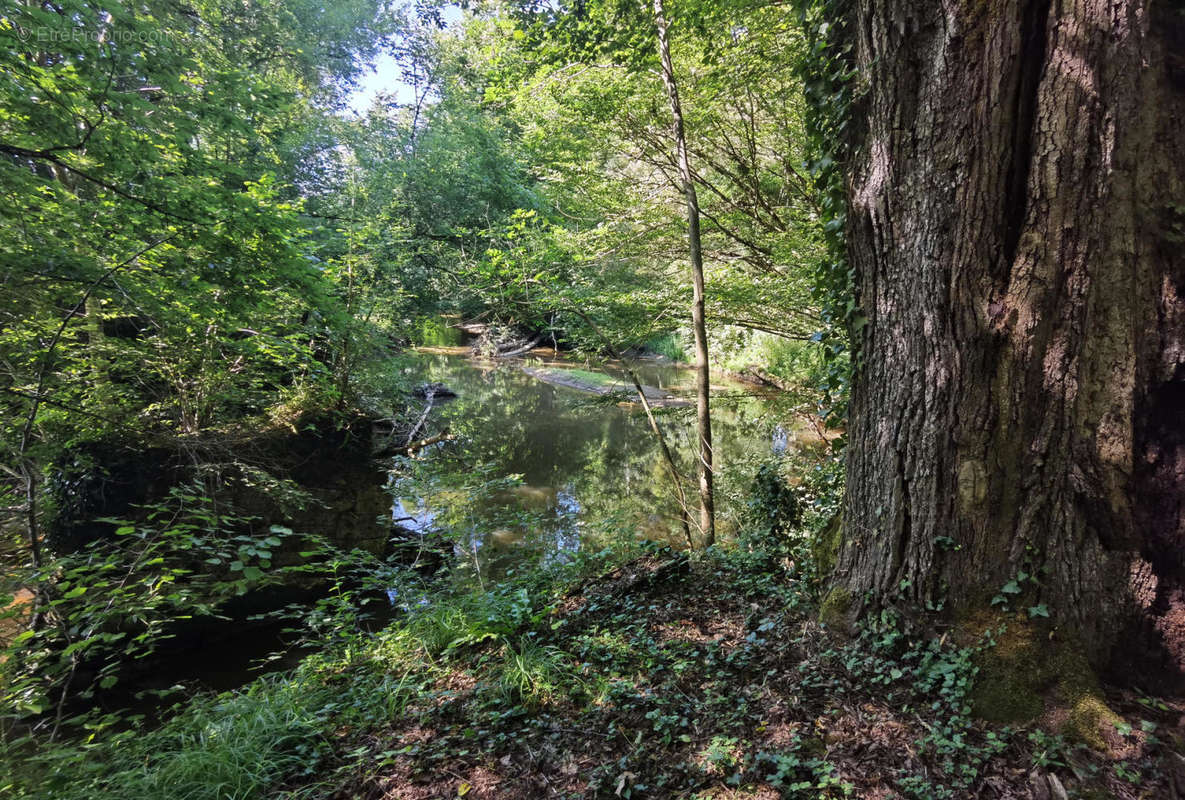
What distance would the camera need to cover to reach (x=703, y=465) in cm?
539

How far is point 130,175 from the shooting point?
141 inches

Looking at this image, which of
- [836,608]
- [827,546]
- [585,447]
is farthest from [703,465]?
[585,447]

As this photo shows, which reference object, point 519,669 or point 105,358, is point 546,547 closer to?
point 519,669

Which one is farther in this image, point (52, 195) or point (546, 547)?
point (546, 547)

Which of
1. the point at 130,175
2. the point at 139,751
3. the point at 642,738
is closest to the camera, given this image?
the point at 642,738

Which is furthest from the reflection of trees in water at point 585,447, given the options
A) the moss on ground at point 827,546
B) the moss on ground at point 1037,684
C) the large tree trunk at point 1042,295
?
the moss on ground at point 1037,684

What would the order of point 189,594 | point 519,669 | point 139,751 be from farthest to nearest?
point 189,594 → point 519,669 → point 139,751

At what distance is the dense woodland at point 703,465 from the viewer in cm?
182

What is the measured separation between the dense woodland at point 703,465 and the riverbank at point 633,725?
0.02 metres

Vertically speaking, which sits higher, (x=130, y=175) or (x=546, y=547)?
(x=130, y=175)

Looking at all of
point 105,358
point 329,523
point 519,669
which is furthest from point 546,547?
point 105,358

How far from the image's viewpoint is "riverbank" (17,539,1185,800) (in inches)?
68.4

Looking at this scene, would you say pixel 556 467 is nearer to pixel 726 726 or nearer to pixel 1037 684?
pixel 726 726

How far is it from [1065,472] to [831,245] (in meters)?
1.49
